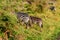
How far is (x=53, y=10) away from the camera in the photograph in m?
19.3

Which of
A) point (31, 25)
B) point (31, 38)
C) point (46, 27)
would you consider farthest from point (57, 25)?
point (31, 38)

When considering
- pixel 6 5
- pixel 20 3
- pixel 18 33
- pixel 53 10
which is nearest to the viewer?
pixel 18 33

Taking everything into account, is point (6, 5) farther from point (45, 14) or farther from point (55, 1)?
point (55, 1)

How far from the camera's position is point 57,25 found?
16.5m

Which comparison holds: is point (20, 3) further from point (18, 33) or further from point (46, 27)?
point (18, 33)

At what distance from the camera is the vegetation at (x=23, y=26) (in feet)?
43.0

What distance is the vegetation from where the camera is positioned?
13.1 metres

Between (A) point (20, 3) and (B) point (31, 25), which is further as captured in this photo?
(A) point (20, 3)

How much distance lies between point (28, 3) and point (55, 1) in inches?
144

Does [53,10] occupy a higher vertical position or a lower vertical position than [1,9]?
lower

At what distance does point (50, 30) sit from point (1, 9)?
2921 millimetres

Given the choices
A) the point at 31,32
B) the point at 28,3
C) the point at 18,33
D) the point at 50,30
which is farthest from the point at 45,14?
the point at 18,33

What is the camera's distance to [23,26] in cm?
1444

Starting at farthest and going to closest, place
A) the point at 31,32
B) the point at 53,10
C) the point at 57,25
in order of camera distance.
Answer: the point at 53,10, the point at 57,25, the point at 31,32
